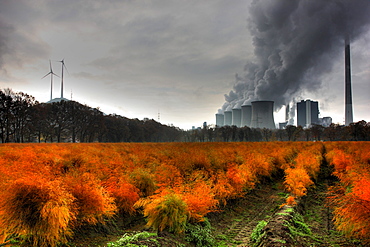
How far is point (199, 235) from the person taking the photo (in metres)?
Answer: 6.21

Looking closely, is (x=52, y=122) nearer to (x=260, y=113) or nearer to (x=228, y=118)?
(x=260, y=113)

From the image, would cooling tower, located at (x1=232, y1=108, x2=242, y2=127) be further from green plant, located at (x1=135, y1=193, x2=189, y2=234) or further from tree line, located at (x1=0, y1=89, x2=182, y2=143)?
green plant, located at (x1=135, y1=193, x2=189, y2=234)

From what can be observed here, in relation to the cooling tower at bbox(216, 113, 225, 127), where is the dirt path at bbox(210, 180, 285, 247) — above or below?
below

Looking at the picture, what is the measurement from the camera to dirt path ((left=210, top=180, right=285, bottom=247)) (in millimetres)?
6688

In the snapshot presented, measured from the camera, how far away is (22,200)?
191 inches

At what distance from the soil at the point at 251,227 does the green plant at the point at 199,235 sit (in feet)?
0.87

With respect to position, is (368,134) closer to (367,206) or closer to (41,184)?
(367,206)

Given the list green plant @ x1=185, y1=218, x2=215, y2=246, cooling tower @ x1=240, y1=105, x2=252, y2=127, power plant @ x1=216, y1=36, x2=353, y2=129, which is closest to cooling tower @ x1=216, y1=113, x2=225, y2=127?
power plant @ x1=216, y1=36, x2=353, y2=129

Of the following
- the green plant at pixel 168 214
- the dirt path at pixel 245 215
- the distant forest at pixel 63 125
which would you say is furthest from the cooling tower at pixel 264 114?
the green plant at pixel 168 214

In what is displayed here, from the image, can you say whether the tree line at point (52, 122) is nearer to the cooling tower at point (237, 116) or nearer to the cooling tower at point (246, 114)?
the cooling tower at point (246, 114)

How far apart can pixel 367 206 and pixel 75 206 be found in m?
7.26

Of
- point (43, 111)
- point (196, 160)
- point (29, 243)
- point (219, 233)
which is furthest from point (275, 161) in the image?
point (43, 111)

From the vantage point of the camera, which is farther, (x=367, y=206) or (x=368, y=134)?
(x=368, y=134)

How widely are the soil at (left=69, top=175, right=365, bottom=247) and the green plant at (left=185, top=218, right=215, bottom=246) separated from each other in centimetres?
26
